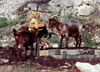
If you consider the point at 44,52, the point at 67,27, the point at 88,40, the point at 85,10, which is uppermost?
the point at 85,10

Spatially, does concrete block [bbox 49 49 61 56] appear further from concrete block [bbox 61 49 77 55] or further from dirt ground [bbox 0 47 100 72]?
dirt ground [bbox 0 47 100 72]

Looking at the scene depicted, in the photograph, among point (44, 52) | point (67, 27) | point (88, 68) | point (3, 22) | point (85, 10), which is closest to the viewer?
point (88, 68)

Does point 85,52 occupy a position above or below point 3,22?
below

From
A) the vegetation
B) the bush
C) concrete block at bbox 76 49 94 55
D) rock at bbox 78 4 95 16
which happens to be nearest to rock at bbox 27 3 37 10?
the bush

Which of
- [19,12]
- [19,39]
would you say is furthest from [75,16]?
[19,39]

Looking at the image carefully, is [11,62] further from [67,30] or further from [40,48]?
[67,30]

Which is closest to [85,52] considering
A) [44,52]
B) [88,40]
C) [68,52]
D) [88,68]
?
[68,52]

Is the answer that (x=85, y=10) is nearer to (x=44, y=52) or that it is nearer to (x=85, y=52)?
(x=85, y=52)

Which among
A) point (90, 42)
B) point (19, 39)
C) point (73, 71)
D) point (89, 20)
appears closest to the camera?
point (73, 71)

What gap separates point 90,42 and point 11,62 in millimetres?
9949

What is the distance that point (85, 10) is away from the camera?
20938 mm

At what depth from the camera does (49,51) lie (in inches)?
406

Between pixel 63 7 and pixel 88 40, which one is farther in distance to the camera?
pixel 63 7

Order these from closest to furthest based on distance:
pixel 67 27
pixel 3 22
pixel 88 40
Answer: pixel 67 27
pixel 88 40
pixel 3 22
